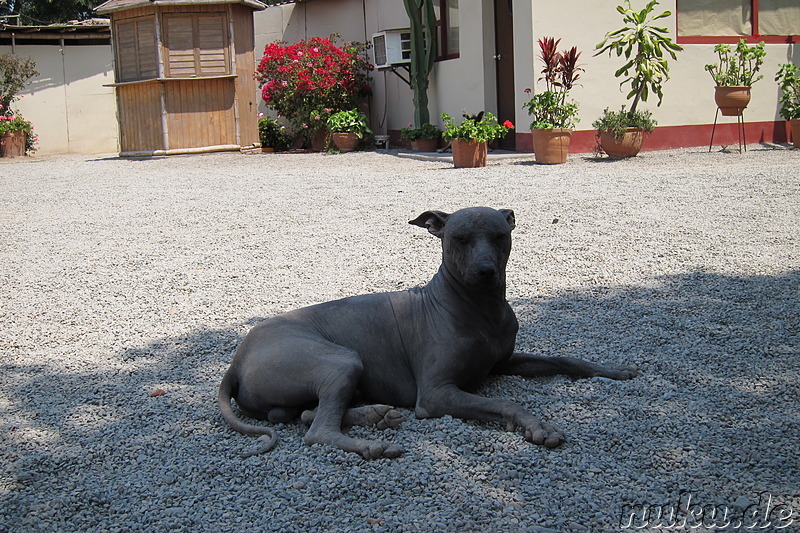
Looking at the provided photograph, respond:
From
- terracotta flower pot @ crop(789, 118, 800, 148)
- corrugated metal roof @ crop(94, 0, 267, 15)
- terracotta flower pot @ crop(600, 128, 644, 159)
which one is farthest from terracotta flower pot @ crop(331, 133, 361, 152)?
terracotta flower pot @ crop(789, 118, 800, 148)

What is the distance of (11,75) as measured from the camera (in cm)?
2059

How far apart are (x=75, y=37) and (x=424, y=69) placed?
12370mm

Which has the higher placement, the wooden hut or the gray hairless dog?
the wooden hut

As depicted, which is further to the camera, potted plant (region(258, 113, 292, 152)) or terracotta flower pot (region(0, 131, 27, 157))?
terracotta flower pot (region(0, 131, 27, 157))

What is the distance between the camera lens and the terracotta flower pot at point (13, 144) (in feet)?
65.7

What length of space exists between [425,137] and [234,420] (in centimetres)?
1190

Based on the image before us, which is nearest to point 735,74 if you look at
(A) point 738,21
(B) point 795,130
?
(B) point 795,130

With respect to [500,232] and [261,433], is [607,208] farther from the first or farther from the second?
[261,433]

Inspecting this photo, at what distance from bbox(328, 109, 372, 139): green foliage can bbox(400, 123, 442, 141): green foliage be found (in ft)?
4.38

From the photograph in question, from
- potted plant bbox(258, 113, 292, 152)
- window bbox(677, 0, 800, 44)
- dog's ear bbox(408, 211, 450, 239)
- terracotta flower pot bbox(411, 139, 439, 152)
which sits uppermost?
window bbox(677, 0, 800, 44)

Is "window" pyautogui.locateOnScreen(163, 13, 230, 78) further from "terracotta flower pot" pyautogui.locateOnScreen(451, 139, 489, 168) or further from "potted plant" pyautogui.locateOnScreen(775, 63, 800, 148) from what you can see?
"potted plant" pyautogui.locateOnScreen(775, 63, 800, 148)

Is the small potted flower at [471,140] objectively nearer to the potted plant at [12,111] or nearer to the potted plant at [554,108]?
the potted plant at [554,108]

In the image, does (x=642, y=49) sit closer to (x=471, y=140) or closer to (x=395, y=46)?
(x=471, y=140)

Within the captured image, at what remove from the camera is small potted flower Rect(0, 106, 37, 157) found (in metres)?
20.0
